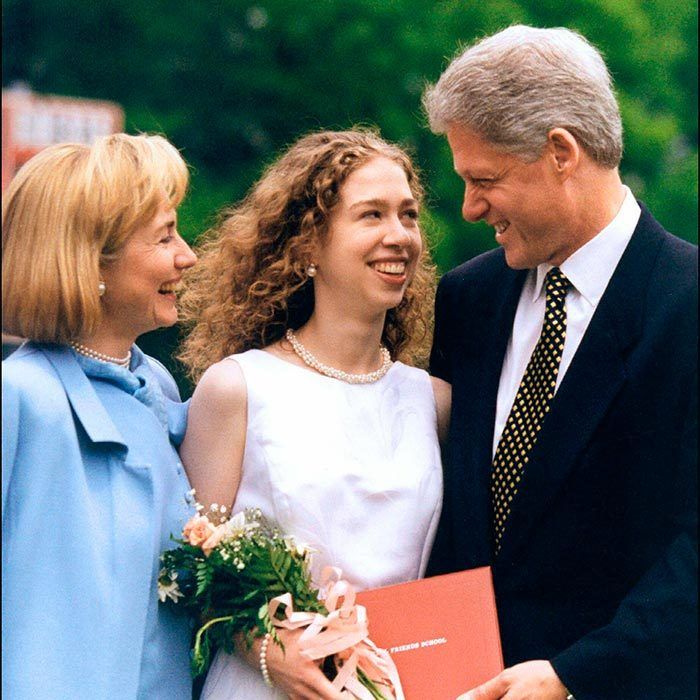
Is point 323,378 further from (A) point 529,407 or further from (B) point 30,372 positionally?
(B) point 30,372

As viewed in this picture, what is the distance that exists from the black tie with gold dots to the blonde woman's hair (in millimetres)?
1167

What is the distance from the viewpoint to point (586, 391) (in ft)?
14.1

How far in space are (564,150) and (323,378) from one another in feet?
3.25

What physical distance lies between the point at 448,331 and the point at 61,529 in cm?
145

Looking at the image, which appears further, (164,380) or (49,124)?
(49,124)

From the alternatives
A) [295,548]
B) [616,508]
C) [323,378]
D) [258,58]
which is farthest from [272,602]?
[258,58]

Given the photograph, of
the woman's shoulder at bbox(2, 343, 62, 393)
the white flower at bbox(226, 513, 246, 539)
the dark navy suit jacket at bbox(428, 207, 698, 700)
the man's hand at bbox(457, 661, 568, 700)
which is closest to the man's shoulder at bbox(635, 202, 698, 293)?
the dark navy suit jacket at bbox(428, 207, 698, 700)

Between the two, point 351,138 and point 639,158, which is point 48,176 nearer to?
point 351,138

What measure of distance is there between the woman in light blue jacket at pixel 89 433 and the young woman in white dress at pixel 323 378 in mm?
201

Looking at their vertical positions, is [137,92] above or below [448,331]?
above

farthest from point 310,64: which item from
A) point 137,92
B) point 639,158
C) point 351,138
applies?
point 351,138

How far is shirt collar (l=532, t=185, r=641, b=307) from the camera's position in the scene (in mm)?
4438

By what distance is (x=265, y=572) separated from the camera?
4.17 meters

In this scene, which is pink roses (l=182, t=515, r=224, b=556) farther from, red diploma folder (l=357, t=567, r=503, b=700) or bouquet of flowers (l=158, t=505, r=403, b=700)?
red diploma folder (l=357, t=567, r=503, b=700)
